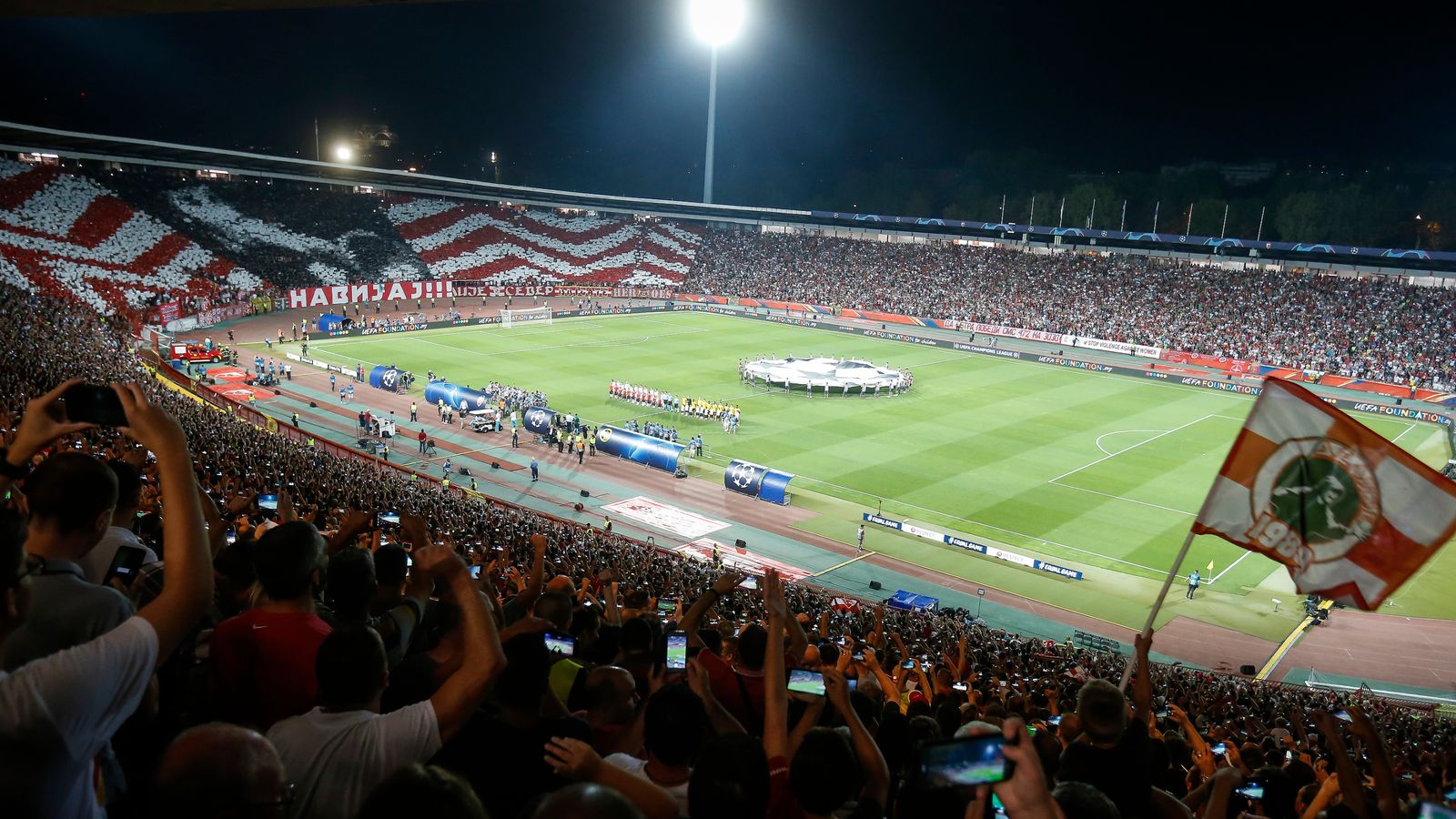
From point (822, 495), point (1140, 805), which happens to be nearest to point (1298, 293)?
point (822, 495)

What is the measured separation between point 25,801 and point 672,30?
140181 mm

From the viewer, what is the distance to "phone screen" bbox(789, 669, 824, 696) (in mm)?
4691

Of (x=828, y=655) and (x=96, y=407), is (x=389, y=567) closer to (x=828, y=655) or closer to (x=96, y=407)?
(x=96, y=407)

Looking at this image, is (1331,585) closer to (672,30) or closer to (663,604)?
(663,604)

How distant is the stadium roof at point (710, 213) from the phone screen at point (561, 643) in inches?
2815

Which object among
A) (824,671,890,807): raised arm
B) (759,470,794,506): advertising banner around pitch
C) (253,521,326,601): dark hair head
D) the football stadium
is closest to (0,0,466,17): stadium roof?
the football stadium

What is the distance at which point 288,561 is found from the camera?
14.7 feet

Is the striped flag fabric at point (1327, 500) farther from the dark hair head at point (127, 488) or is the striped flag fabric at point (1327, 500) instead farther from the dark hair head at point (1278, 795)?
the dark hair head at point (127, 488)

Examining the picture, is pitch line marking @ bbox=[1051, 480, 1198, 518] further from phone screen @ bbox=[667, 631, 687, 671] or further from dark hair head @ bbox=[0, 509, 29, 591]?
dark hair head @ bbox=[0, 509, 29, 591]

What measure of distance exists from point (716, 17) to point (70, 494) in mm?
102778

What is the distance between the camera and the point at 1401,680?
2359cm

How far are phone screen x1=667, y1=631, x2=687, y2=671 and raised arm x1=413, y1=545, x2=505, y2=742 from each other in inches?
96.2

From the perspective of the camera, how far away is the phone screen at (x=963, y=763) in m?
2.74

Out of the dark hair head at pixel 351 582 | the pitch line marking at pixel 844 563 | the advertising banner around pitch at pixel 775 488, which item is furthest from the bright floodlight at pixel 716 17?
the dark hair head at pixel 351 582
